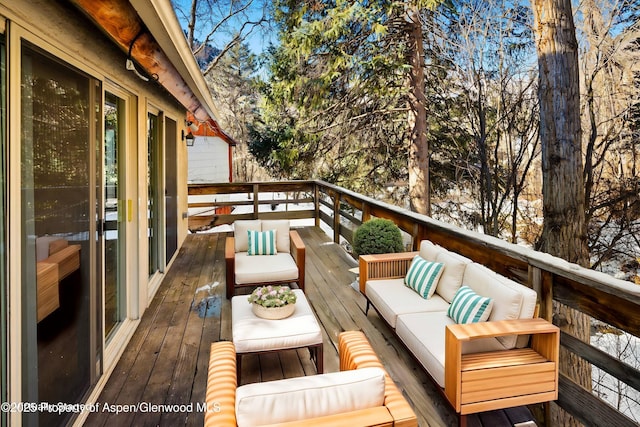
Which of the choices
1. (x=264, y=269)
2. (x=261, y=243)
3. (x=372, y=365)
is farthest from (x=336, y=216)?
(x=372, y=365)

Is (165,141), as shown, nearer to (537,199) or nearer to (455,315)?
(455,315)

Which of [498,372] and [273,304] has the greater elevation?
[273,304]

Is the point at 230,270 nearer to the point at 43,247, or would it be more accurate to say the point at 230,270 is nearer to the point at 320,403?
the point at 43,247

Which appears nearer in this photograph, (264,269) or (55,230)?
(55,230)

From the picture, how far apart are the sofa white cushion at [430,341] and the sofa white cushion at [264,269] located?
1.50m

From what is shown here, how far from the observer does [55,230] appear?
5.88 ft

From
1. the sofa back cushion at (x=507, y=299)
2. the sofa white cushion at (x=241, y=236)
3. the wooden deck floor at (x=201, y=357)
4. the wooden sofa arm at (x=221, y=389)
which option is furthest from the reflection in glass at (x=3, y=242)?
the sofa white cushion at (x=241, y=236)

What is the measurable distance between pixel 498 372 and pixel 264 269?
2.49 m

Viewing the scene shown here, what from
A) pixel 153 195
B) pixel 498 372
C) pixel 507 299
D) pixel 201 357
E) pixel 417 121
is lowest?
pixel 201 357

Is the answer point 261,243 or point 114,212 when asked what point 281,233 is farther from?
point 114,212

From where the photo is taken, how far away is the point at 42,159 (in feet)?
5.47

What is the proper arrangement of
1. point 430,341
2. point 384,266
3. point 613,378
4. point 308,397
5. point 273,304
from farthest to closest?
point 613,378 → point 384,266 → point 273,304 → point 430,341 → point 308,397

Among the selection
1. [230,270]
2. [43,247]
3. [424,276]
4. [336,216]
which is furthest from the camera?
[336,216]

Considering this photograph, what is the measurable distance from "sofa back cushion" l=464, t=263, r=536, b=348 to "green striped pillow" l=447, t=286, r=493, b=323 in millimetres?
45
